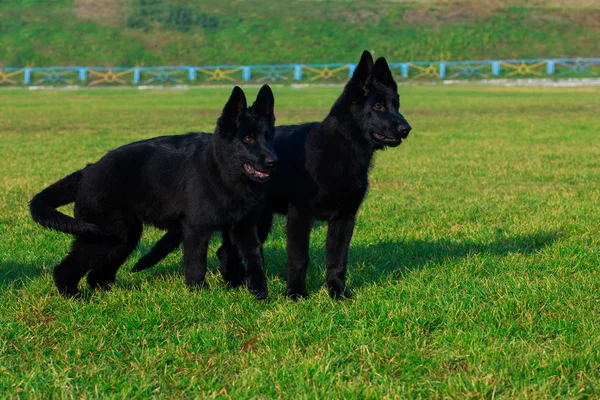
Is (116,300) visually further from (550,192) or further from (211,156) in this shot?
(550,192)

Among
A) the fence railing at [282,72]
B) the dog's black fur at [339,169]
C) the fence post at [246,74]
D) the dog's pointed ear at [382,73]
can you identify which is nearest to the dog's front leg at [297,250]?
the dog's black fur at [339,169]

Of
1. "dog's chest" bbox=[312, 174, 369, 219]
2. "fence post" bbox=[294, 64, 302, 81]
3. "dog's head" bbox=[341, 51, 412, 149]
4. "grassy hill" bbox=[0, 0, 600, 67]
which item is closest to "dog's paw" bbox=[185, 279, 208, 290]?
"dog's chest" bbox=[312, 174, 369, 219]

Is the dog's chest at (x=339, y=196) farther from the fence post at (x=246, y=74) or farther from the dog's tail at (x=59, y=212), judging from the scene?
the fence post at (x=246, y=74)

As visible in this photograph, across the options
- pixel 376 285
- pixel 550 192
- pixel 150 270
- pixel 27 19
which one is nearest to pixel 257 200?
pixel 376 285

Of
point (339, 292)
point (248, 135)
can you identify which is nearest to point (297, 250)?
point (339, 292)

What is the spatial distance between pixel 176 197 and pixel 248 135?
0.74 metres

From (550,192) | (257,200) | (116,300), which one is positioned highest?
(257,200)

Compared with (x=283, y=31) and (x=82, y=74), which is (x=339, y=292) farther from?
(x=283, y=31)

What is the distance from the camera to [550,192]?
11.0 metres

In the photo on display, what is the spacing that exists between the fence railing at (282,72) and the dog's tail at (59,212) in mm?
52774

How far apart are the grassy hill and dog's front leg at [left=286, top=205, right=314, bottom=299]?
60.8m

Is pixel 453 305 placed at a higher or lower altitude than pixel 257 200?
lower

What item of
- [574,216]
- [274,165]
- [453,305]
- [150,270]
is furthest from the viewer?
[574,216]

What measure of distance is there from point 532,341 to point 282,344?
147 centimetres
